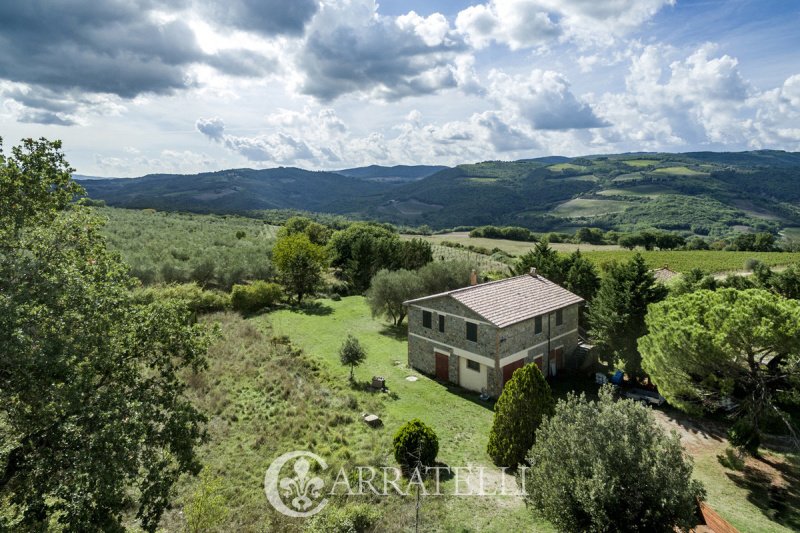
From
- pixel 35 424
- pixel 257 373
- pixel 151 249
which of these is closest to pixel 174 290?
pixel 151 249

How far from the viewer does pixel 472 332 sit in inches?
1067

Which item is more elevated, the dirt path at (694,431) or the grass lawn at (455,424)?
the grass lawn at (455,424)

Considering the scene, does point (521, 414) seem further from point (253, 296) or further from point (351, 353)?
point (253, 296)

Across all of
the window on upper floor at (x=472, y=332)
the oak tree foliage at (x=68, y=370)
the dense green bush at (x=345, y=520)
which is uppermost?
the oak tree foliage at (x=68, y=370)

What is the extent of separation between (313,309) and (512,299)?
26.3 m

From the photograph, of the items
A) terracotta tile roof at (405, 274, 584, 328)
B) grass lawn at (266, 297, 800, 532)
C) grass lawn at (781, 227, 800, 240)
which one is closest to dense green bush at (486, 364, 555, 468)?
grass lawn at (266, 297, 800, 532)

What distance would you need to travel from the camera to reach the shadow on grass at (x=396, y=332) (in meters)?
38.9

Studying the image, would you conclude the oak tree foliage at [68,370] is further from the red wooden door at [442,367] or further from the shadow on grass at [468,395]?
the red wooden door at [442,367]

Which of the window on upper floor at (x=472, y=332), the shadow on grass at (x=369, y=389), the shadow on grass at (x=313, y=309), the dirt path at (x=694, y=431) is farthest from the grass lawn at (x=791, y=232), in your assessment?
the shadow on grass at (x=369, y=389)

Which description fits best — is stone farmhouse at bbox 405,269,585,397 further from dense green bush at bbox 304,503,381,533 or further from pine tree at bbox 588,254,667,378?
dense green bush at bbox 304,503,381,533

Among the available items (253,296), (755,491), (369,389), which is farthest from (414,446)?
(253,296)

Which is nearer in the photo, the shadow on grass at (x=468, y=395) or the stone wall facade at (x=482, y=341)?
the shadow on grass at (x=468, y=395)

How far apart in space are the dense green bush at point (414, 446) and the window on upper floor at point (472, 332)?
32.4 feet

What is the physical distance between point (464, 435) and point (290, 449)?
8583mm
